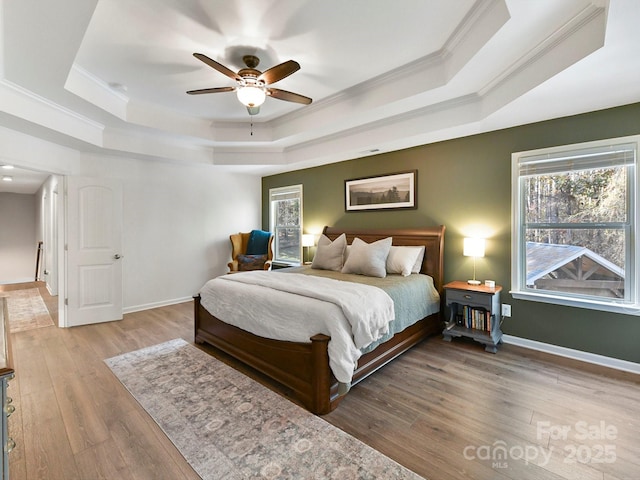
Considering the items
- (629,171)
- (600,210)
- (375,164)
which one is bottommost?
(600,210)

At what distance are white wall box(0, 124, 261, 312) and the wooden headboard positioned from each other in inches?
120

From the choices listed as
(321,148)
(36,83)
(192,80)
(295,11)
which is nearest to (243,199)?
(321,148)

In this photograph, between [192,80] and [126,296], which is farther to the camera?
[126,296]

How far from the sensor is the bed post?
2162mm

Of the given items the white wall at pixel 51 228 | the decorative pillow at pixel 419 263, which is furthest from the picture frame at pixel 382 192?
the white wall at pixel 51 228

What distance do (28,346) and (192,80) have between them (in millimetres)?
3523

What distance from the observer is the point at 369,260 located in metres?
3.71

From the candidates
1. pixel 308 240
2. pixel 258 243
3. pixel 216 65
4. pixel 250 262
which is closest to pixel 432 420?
pixel 216 65

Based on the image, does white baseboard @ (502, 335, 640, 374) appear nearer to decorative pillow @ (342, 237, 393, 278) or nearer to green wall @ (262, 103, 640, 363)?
green wall @ (262, 103, 640, 363)

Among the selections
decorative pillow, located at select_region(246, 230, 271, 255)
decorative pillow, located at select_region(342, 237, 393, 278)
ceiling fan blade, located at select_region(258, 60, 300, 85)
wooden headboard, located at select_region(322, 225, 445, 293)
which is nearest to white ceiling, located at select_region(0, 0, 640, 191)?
ceiling fan blade, located at select_region(258, 60, 300, 85)

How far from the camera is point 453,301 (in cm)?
A: 346

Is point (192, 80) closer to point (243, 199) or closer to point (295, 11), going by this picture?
point (295, 11)

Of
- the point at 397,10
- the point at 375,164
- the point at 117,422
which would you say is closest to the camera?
the point at 117,422

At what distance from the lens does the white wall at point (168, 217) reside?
4574 millimetres
